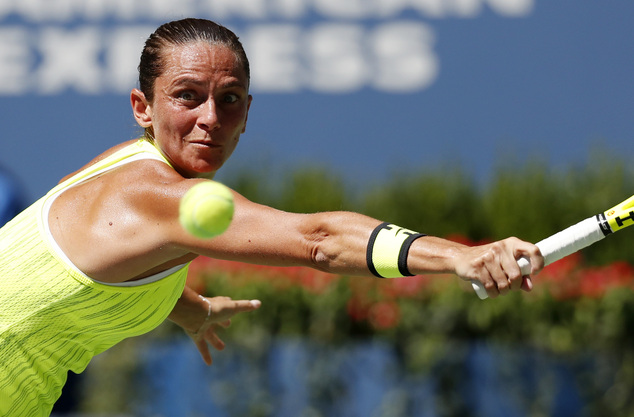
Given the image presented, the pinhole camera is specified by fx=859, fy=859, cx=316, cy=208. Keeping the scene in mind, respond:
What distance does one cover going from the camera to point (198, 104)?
296 cm

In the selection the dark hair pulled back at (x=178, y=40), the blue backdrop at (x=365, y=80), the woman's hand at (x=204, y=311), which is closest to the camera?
the dark hair pulled back at (x=178, y=40)

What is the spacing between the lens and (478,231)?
27.0ft

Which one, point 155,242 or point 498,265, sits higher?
point 155,242

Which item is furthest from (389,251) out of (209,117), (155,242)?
(209,117)

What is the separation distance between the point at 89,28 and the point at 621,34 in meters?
5.83

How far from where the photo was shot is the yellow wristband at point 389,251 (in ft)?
7.77

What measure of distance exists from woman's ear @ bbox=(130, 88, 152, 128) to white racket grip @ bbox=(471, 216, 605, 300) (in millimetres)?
1421

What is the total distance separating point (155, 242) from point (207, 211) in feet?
1.44

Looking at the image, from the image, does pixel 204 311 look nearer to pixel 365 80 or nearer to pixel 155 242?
pixel 155 242

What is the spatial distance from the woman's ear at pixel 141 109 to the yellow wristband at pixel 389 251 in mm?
1161

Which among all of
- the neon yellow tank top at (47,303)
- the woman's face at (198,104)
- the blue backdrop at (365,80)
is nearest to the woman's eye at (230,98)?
the woman's face at (198,104)

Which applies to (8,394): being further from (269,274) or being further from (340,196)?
(340,196)

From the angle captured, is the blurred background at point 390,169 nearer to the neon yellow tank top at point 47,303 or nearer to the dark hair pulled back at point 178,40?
the neon yellow tank top at point 47,303

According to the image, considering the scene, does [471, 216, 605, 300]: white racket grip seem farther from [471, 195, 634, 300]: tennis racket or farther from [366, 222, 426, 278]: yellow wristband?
[366, 222, 426, 278]: yellow wristband
